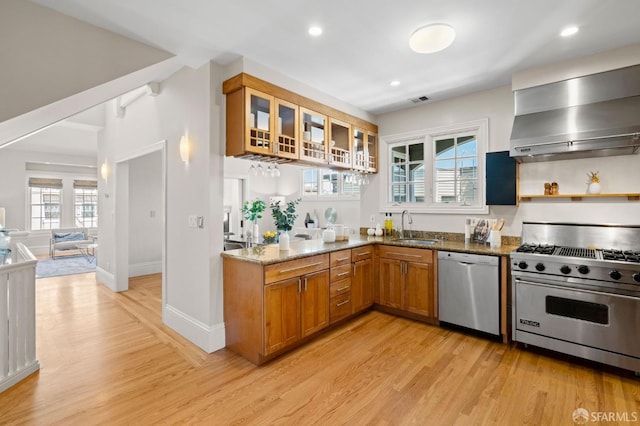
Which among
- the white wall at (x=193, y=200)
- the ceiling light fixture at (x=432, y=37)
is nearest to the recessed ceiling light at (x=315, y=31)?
the ceiling light fixture at (x=432, y=37)

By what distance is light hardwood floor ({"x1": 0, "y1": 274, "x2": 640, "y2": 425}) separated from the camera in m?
1.96

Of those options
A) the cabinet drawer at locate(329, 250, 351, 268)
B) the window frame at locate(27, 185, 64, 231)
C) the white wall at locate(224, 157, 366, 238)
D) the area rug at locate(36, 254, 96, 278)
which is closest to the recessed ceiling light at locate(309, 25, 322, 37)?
the cabinet drawer at locate(329, 250, 351, 268)

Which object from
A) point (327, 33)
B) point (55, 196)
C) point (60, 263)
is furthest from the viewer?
point (55, 196)

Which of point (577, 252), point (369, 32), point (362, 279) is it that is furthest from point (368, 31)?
point (577, 252)

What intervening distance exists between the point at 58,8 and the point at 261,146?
171cm

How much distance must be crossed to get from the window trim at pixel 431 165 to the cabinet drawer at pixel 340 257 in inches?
51.0

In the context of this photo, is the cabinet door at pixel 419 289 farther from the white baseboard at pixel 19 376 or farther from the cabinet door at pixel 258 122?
the white baseboard at pixel 19 376

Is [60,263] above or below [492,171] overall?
below

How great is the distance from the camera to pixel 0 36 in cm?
204

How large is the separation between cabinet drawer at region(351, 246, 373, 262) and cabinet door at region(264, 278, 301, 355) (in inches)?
35.5

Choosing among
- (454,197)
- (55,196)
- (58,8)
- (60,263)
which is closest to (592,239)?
(454,197)

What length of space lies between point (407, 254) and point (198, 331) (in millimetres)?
2377

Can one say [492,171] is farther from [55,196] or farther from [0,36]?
[55,196]

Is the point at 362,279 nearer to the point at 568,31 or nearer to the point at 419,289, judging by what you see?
the point at 419,289
